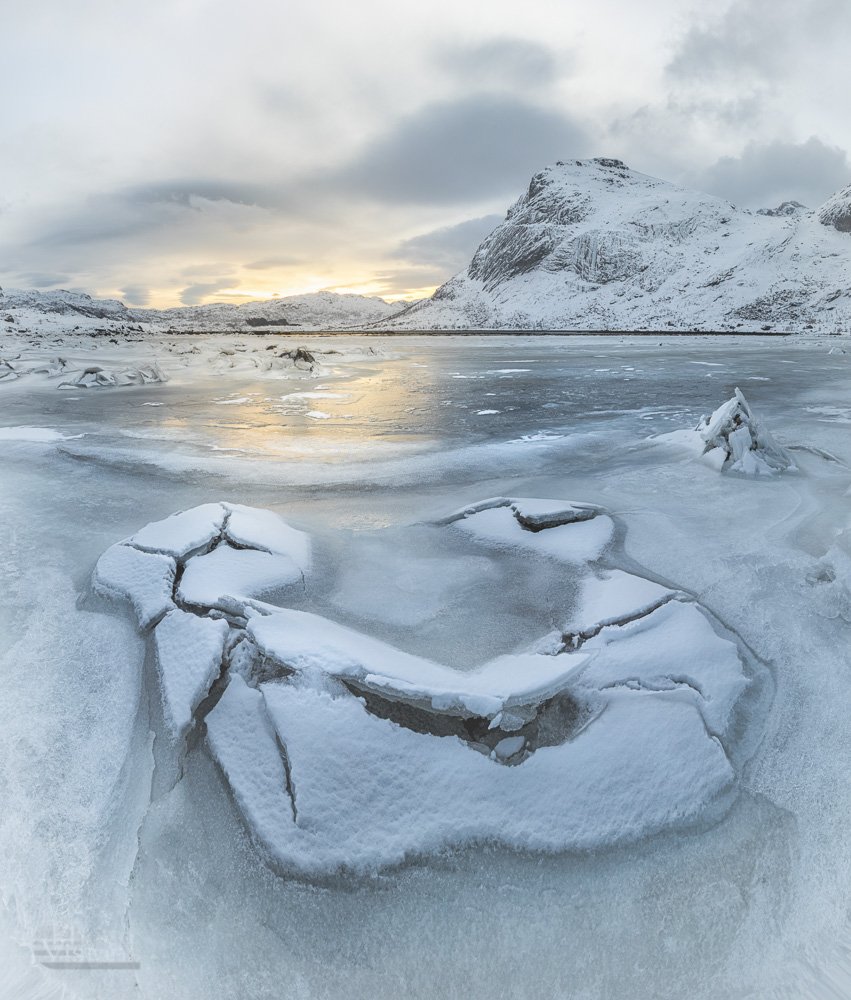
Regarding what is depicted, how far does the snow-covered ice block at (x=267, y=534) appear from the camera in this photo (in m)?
2.71

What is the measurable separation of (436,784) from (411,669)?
375 millimetres

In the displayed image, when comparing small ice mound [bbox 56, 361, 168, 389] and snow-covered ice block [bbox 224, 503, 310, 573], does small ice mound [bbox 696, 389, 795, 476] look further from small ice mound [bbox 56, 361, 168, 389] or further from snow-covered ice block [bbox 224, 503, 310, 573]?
small ice mound [bbox 56, 361, 168, 389]

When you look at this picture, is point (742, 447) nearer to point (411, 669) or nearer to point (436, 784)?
point (411, 669)

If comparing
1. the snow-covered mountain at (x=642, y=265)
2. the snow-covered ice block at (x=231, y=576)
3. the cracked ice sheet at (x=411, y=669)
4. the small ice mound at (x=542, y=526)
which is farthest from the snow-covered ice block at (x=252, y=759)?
the snow-covered mountain at (x=642, y=265)

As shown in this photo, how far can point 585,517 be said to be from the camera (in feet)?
10.6

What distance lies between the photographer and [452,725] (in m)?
1.61

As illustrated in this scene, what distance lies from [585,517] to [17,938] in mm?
2836

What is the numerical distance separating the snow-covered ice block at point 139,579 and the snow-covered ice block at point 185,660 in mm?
137

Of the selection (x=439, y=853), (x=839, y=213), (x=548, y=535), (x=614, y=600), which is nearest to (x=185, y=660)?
(x=439, y=853)

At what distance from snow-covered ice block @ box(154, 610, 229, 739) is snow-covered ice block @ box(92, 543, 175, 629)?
0.14m

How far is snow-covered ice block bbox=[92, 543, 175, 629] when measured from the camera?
88.4 inches

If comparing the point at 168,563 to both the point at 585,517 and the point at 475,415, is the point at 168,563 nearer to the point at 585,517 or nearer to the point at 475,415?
the point at 585,517

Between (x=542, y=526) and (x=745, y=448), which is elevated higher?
(x=745, y=448)

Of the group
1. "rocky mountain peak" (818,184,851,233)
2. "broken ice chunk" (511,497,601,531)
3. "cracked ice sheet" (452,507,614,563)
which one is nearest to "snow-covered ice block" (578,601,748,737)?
"cracked ice sheet" (452,507,614,563)
